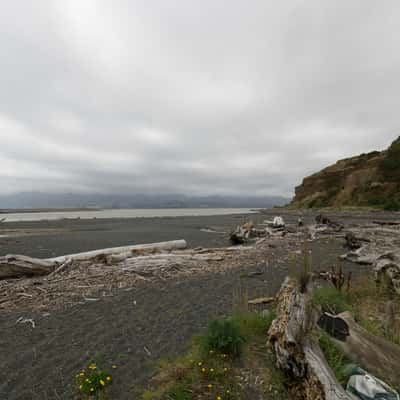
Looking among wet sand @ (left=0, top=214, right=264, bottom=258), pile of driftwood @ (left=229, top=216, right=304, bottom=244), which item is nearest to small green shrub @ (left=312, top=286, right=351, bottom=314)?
pile of driftwood @ (left=229, top=216, right=304, bottom=244)

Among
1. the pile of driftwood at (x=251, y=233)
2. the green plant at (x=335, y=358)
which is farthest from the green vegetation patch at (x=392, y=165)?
the green plant at (x=335, y=358)

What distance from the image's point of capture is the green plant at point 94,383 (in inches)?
104

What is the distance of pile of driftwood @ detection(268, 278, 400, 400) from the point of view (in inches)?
84.1

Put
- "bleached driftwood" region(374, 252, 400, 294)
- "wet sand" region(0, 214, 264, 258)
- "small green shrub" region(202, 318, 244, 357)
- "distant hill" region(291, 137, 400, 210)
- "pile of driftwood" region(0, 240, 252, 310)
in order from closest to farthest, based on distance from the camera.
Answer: "small green shrub" region(202, 318, 244, 357) < "bleached driftwood" region(374, 252, 400, 294) < "pile of driftwood" region(0, 240, 252, 310) < "wet sand" region(0, 214, 264, 258) < "distant hill" region(291, 137, 400, 210)

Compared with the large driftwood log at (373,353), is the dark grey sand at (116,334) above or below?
below

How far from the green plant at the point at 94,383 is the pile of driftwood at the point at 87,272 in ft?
10.9

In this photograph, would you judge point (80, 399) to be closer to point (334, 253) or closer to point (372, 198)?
point (334, 253)

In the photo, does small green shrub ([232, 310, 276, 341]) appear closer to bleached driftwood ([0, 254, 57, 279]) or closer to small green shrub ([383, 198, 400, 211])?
bleached driftwood ([0, 254, 57, 279])

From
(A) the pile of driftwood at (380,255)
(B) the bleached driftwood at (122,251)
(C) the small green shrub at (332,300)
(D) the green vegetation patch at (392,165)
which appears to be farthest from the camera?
(D) the green vegetation patch at (392,165)

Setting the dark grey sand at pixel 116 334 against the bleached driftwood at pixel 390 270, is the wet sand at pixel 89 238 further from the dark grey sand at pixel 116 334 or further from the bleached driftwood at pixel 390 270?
the bleached driftwood at pixel 390 270

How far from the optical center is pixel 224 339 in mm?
3129

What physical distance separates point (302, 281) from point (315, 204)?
67437 millimetres

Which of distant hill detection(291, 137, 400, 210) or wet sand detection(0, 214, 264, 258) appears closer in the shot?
wet sand detection(0, 214, 264, 258)

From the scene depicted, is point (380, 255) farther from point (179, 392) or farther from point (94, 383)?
point (94, 383)
